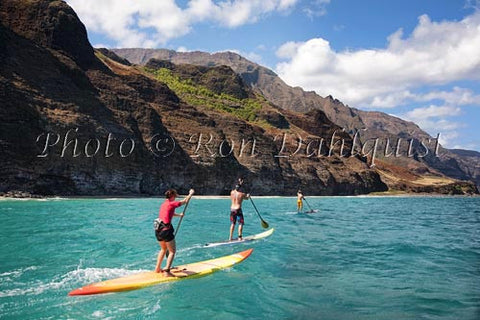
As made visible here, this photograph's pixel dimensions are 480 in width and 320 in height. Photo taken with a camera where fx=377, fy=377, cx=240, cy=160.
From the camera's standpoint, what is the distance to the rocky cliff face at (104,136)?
5134 centimetres

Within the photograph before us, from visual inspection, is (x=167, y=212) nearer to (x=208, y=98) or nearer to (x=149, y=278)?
(x=149, y=278)

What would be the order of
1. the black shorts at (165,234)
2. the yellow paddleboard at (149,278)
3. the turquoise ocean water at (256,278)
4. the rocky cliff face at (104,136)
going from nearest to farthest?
the turquoise ocean water at (256,278)
the yellow paddleboard at (149,278)
the black shorts at (165,234)
the rocky cliff face at (104,136)

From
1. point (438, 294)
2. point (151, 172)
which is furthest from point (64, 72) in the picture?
point (438, 294)

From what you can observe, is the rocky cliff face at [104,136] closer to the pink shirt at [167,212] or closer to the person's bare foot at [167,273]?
the person's bare foot at [167,273]

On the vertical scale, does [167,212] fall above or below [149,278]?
above

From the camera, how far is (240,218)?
17969mm

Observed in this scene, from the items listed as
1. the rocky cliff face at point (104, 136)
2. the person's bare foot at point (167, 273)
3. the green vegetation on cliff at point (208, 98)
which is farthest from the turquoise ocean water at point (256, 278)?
the green vegetation on cliff at point (208, 98)

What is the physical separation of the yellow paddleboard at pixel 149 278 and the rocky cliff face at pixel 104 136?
4196 centimetres

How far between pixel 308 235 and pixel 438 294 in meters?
11.1

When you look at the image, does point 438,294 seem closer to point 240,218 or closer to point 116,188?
point 240,218

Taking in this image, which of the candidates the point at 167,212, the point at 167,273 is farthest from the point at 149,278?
the point at 167,212

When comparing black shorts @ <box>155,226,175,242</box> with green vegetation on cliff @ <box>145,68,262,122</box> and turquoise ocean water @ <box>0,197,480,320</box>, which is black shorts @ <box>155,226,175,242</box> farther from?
green vegetation on cliff @ <box>145,68,262,122</box>

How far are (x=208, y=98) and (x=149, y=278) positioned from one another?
128 m

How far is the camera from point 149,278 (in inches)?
405
